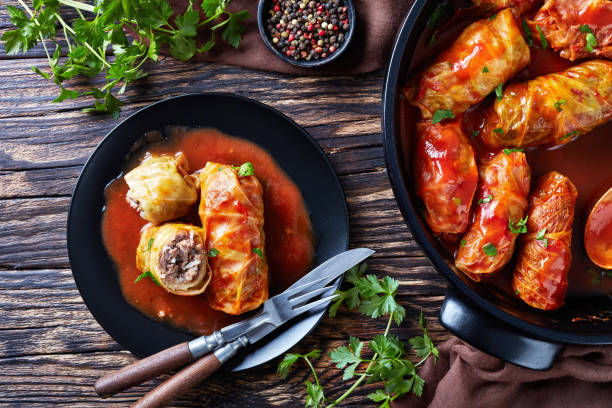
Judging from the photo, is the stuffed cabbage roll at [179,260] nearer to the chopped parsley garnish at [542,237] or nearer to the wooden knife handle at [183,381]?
the wooden knife handle at [183,381]

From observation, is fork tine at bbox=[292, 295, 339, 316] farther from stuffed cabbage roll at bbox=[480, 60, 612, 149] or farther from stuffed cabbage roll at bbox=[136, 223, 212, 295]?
stuffed cabbage roll at bbox=[480, 60, 612, 149]

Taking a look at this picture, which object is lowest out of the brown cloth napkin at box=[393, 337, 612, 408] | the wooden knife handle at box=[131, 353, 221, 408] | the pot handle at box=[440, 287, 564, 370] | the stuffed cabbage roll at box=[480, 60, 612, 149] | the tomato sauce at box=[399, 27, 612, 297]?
the wooden knife handle at box=[131, 353, 221, 408]

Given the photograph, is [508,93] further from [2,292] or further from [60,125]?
[2,292]

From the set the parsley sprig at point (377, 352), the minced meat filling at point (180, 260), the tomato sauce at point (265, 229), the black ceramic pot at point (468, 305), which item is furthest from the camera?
the tomato sauce at point (265, 229)

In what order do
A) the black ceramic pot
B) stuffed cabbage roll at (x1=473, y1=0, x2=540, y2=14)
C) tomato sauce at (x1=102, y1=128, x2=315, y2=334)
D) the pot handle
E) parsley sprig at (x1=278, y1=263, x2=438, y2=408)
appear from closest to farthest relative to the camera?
the black ceramic pot, the pot handle, stuffed cabbage roll at (x1=473, y1=0, x2=540, y2=14), parsley sprig at (x1=278, y1=263, x2=438, y2=408), tomato sauce at (x1=102, y1=128, x2=315, y2=334)

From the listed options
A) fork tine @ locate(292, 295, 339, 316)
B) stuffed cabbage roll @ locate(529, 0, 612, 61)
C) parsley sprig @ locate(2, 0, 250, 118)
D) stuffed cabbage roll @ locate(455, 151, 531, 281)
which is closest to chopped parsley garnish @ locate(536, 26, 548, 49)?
stuffed cabbage roll @ locate(529, 0, 612, 61)

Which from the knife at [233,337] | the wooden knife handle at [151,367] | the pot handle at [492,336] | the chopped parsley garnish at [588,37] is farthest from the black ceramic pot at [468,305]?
the wooden knife handle at [151,367]
